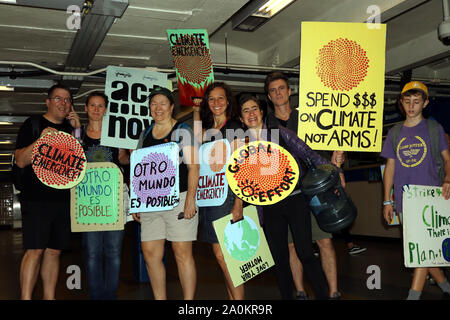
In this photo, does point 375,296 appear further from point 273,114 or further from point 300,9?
point 300,9

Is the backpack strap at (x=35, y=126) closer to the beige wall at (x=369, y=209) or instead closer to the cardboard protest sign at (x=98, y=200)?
the cardboard protest sign at (x=98, y=200)

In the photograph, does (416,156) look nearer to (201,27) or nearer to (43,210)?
(43,210)

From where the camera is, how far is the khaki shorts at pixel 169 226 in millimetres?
2604

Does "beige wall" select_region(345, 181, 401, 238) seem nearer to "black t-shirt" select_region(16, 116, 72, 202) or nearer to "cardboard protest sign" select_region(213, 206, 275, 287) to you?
"cardboard protest sign" select_region(213, 206, 275, 287)

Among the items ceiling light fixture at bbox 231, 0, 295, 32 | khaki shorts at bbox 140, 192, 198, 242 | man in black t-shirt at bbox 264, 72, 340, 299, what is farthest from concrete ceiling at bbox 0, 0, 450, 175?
khaki shorts at bbox 140, 192, 198, 242

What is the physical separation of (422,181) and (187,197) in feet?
5.32

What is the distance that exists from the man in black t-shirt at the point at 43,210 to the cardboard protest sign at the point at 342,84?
1628 mm

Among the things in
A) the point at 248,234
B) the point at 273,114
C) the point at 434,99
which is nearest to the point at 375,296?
the point at 248,234

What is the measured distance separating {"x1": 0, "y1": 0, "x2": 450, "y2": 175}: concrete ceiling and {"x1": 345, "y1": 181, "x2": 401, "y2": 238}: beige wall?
227 cm

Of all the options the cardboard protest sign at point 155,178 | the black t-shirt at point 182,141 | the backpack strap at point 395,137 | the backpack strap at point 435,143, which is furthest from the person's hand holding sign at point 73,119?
the backpack strap at point 435,143

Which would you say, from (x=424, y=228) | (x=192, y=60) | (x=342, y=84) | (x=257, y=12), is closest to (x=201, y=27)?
(x=257, y=12)

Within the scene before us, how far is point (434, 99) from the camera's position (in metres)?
8.00

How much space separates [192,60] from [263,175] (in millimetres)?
1168

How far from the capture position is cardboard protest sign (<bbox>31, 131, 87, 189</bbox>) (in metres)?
2.72
